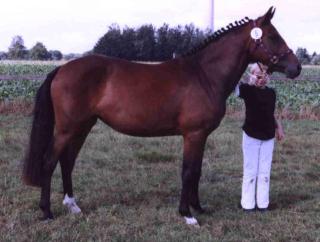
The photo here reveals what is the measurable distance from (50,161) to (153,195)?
160 centimetres

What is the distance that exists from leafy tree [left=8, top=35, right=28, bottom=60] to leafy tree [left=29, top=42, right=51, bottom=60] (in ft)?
4.40

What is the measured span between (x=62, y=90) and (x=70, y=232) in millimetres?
1573

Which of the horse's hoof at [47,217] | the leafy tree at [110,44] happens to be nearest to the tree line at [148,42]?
the leafy tree at [110,44]

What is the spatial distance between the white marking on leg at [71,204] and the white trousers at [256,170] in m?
2.02

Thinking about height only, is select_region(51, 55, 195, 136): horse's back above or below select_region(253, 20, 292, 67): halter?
below

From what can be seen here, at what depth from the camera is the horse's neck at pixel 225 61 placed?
5.82 meters

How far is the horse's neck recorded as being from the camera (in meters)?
5.82

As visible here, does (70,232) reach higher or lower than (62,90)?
lower

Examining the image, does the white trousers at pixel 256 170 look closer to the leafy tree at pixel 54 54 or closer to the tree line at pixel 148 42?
the tree line at pixel 148 42

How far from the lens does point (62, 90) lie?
5.71 meters

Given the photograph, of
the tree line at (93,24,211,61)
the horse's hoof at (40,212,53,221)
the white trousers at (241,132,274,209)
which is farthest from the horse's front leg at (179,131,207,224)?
the tree line at (93,24,211,61)

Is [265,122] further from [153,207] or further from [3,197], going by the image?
[3,197]

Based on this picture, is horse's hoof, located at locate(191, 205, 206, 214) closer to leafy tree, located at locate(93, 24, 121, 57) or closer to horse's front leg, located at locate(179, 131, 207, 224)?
horse's front leg, located at locate(179, 131, 207, 224)

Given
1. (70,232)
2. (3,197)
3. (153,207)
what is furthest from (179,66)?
(3,197)
